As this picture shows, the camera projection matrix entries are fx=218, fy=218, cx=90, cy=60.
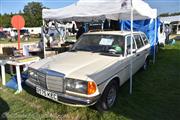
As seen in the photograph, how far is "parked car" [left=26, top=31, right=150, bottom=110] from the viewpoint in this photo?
13.4 ft

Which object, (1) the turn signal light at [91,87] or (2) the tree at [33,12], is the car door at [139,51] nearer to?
(1) the turn signal light at [91,87]

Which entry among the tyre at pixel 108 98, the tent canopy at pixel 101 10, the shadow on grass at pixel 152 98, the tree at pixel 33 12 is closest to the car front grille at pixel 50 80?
the tyre at pixel 108 98

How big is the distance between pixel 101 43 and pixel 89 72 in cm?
166

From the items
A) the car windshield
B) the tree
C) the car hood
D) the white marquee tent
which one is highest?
the tree

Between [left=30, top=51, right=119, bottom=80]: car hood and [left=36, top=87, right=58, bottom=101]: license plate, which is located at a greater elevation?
[left=30, top=51, right=119, bottom=80]: car hood

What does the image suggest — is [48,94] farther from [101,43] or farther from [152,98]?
[152,98]

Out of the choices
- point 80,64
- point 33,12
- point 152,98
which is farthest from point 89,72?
point 33,12

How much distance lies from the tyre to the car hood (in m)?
0.47

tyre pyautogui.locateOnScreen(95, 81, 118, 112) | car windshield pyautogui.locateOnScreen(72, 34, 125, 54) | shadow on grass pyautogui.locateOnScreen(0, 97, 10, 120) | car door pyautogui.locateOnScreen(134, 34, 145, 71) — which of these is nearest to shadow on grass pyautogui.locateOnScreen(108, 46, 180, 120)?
tyre pyautogui.locateOnScreen(95, 81, 118, 112)

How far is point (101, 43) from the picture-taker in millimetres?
5742

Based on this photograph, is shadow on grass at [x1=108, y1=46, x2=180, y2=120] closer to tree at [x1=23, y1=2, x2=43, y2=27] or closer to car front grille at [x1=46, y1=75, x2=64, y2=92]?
car front grille at [x1=46, y1=75, x2=64, y2=92]

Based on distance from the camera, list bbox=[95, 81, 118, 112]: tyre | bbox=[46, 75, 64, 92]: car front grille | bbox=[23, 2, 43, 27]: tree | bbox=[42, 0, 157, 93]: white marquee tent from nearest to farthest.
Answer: bbox=[46, 75, 64, 92]: car front grille
bbox=[95, 81, 118, 112]: tyre
bbox=[42, 0, 157, 93]: white marquee tent
bbox=[23, 2, 43, 27]: tree

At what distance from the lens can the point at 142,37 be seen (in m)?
7.46

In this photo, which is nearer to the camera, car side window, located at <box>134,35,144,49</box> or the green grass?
the green grass
